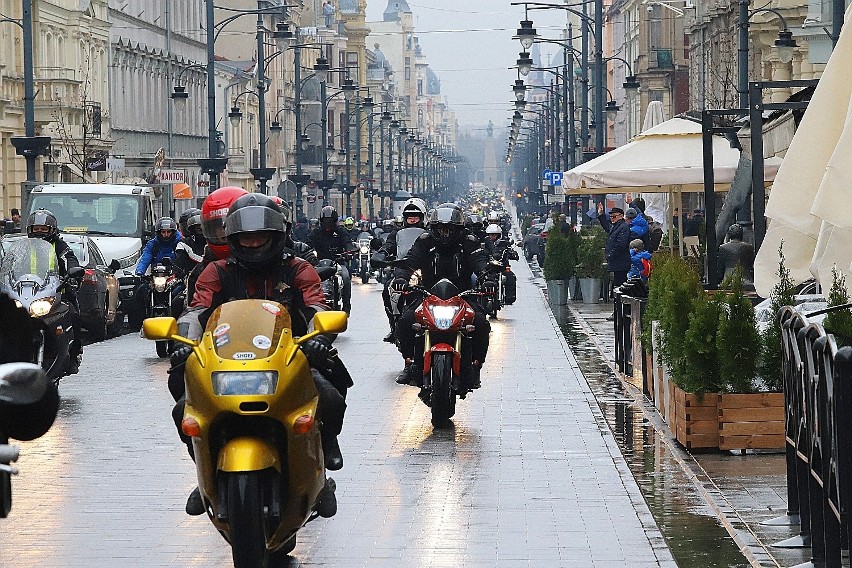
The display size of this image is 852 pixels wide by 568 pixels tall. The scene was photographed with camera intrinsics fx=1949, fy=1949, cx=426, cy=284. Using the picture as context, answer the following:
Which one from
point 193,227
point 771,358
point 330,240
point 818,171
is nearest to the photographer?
point 818,171

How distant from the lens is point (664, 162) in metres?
23.3

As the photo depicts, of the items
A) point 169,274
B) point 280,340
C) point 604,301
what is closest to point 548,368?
point 169,274

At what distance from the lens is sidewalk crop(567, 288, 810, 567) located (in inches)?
359

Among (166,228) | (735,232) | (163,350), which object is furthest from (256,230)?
(166,228)

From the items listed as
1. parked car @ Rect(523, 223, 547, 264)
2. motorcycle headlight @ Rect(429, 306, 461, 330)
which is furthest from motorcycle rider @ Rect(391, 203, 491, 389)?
parked car @ Rect(523, 223, 547, 264)

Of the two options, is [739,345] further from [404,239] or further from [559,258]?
[559,258]

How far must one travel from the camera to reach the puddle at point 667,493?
9.19 meters

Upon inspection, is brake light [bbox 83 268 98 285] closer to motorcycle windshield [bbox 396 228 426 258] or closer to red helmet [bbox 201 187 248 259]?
motorcycle windshield [bbox 396 228 426 258]

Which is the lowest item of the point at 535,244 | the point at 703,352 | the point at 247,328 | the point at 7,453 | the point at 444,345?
the point at 535,244

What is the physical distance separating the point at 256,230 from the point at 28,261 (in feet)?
31.0

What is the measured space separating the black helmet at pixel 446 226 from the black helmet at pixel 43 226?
14.2 feet

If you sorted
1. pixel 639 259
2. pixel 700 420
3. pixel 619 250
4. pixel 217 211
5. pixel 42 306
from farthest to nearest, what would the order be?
pixel 619 250
pixel 639 259
pixel 42 306
pixel 700 420
pixel 217 211

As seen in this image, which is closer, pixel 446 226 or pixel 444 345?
pixel 444 345

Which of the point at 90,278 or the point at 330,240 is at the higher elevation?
the point at 330,240
